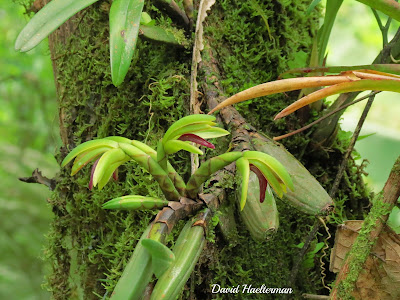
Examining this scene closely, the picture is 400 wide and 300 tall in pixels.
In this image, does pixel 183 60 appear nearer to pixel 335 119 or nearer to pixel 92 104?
pixel 92 104

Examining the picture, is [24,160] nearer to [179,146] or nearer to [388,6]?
[179,146]

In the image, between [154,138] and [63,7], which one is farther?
[154,138]

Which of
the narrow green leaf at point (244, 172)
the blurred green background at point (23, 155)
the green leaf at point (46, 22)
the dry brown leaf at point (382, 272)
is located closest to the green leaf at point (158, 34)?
the green leaf at point (46, 22)

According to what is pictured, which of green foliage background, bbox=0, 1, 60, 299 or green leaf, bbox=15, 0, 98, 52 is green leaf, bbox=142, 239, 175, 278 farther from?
green foliage background, bbox=0, 1, 60, 299

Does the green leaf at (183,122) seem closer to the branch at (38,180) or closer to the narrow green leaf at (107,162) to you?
the narrow green leaf at (107,162)

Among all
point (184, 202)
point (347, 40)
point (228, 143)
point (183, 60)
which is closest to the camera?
point (184, 202)

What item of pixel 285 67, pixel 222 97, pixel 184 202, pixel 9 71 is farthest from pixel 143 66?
pixel 9 71

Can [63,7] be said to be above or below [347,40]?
below
